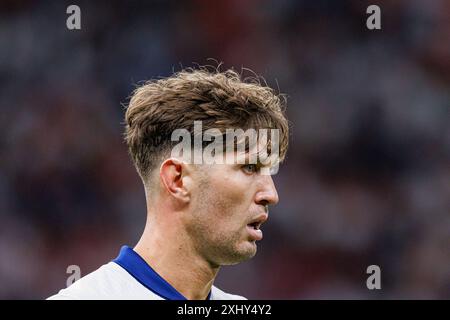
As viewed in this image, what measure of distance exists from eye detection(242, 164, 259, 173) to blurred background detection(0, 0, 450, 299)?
3.77 metres

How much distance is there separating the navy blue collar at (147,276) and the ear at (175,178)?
0.24 m

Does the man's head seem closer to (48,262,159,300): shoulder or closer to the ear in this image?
the ear

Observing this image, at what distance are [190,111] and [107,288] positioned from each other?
0.62 meters

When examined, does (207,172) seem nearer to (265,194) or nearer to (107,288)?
(265,194)

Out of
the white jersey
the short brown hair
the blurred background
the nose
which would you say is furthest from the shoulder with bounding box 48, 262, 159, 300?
the blurred background

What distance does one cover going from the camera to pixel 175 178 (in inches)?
113

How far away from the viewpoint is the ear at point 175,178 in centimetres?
286

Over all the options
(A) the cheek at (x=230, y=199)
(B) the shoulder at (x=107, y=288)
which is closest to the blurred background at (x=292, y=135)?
(B) the shoulder at (x=107, y=288)

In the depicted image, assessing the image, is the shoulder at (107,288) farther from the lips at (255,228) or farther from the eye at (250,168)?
the eye at (250,168)

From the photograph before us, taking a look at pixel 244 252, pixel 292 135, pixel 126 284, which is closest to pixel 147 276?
pixel 126 284

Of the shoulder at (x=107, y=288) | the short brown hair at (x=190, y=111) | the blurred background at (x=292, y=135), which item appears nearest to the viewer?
the shoulder at (x=107, y=288)

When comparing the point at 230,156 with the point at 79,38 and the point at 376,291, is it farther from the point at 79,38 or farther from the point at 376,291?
the point at 79,38

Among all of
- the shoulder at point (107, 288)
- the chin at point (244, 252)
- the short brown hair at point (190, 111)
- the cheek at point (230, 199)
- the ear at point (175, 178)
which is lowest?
the shoulder at point (107, 288)
